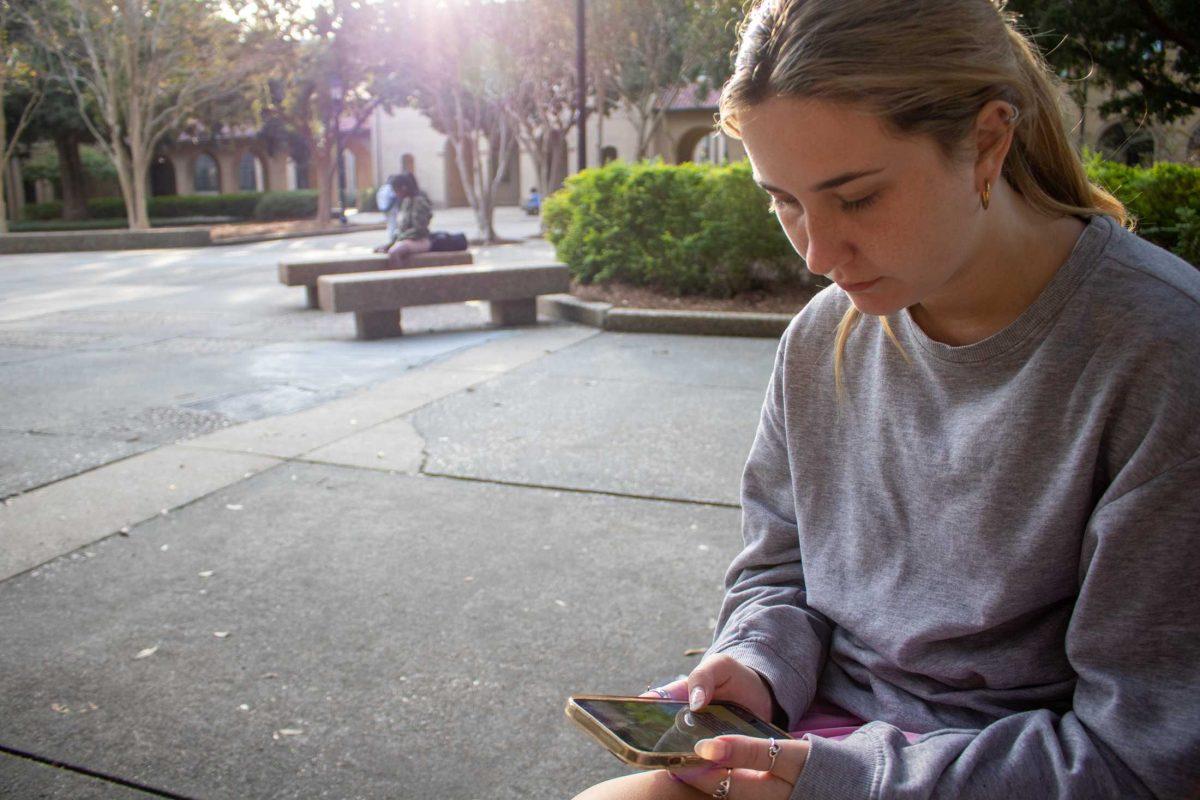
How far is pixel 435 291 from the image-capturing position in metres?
9.19

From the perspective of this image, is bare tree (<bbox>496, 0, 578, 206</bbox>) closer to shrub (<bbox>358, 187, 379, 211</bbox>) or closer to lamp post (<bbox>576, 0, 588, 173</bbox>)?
lamp post (<bbox>576, 0, 588, 173</bbox>)

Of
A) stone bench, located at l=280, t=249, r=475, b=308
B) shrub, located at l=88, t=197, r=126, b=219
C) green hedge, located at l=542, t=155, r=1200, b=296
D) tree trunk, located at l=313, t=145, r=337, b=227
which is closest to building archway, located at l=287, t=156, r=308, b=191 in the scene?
shrub, located at l=88, t=197, r=126, b=219

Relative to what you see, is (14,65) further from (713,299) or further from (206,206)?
(713,299)

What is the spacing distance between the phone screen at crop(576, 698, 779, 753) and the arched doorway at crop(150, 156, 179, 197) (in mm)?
57287

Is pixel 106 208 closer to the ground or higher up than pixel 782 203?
higher up

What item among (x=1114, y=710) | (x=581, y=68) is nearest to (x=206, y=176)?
(x=581, y=68)

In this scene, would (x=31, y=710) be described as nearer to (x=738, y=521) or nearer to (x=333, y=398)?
(x=738, y=521)

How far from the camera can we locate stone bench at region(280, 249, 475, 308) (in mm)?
11148

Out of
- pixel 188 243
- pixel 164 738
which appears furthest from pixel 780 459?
pixel 188 243

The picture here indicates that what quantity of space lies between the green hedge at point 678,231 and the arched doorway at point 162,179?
159 ft

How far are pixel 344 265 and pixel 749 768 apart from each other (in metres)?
11.1

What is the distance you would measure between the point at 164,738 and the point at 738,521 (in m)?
2.30

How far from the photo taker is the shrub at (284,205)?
131ft

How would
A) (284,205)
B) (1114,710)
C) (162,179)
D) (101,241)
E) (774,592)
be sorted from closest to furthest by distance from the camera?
1. (1114,710)
2. (774,592)
3. (101,241)
4. (284,205)
5. (162,179)
